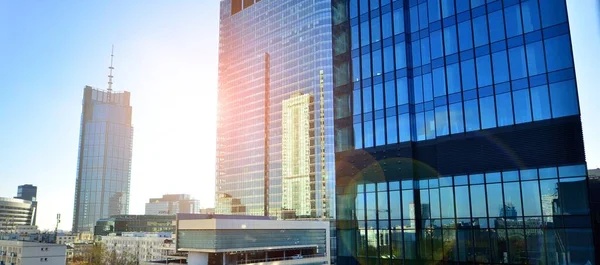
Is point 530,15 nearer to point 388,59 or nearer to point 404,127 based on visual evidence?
point 388,59

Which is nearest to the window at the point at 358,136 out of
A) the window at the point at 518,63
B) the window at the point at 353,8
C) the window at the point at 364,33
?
the window at the point at 364,33

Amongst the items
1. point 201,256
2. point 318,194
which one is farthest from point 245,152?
point 201,256

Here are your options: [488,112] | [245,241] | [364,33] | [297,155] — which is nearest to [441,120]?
[488,112]

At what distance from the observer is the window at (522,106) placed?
33281 millimetres

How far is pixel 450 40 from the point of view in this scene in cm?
3859

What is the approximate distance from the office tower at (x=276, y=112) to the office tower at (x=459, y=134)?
109612 millimetres

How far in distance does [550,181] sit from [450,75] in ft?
36.9

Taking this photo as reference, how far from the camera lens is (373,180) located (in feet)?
139

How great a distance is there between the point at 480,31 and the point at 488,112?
6.47 meters

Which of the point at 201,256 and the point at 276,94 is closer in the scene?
the point at 201,256

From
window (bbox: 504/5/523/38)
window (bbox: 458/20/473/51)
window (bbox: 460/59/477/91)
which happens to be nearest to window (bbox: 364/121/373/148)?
window (bbox: 460/59/477/91)

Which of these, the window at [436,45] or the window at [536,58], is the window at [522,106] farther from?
the window at [436,45]

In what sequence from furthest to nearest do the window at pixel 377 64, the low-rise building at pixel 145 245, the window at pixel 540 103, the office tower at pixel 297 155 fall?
the office tower at pixel 297 155 < the low-rise building at pixel 145 245 < the window at pixel 377 64 < the window at pixel 540 103

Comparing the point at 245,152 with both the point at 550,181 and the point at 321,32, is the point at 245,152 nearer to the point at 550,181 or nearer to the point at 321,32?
the point at 321,32
